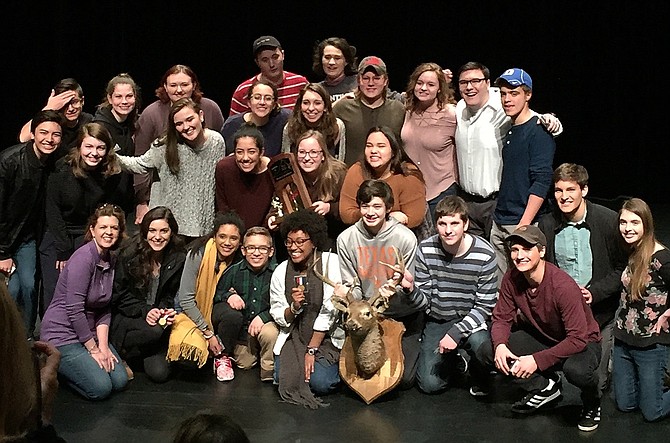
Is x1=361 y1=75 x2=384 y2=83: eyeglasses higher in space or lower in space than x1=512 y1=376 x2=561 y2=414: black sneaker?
higher

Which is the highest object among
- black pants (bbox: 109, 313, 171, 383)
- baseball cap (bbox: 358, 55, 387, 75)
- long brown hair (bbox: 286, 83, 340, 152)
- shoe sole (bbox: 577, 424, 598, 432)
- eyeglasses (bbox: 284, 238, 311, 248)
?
baseball cap (bbox: 358, 55, 387, 75)

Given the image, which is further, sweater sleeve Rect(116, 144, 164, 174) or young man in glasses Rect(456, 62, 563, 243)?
sweater sleeve Rect(116, 144, 164, 174)

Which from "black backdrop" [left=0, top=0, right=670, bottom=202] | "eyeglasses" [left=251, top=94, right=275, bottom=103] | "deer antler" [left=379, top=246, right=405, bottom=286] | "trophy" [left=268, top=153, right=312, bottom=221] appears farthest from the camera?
"black backdrop" [left=0, top=0, right=670, bottom=202]

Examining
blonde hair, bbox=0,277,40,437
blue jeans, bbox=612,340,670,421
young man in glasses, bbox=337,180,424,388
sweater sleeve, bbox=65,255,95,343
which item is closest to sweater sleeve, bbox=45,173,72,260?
sweater sleeve, bbox=65,255,95,343

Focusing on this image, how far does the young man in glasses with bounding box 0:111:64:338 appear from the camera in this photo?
5191 mm

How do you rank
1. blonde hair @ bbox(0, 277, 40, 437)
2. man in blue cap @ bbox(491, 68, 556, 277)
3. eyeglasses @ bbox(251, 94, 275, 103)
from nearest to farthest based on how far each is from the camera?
blonde hair @ bbox(0, 277, 40, 437), man in blue cap @ bbox(491, 68, 556, 277), eyeglasses @ bbox(251, 94, 275, 103)

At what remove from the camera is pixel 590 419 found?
14.3 ft

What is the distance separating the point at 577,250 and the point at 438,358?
2.88 ft

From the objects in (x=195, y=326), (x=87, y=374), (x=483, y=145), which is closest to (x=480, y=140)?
(x=483, y=145)

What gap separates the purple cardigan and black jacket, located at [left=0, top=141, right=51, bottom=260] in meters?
0.56

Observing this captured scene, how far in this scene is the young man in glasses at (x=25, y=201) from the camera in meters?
5.19

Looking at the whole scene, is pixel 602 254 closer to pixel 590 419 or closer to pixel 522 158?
pixel 522 158

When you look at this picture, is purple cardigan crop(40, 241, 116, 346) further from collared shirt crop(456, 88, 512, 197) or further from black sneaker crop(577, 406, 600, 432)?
black sneaker crop(577, 406, 600, 432)

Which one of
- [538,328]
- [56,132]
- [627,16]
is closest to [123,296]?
[56,132]
